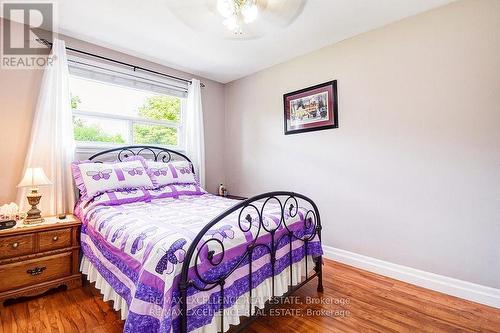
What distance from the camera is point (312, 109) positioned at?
2.96m

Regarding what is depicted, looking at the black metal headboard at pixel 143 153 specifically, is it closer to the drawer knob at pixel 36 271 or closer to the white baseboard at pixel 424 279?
the drawer knob at pixel 36 271

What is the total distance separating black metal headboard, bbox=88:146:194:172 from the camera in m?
2.87

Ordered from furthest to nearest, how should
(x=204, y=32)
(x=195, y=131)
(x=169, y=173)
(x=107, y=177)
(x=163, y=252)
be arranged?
(x=195, y=131) → (x=169, y=173) → (x=204, y=32) → (x=107, y=177) → (x=163, y=252)

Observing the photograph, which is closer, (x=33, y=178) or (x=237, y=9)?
(x=237, y=9)

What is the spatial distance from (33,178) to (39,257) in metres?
0.66

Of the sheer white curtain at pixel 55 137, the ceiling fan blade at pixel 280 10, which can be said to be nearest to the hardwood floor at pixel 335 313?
the sheer white curtain at pixel 55 137

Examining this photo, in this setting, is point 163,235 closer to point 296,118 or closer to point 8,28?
point 296,118

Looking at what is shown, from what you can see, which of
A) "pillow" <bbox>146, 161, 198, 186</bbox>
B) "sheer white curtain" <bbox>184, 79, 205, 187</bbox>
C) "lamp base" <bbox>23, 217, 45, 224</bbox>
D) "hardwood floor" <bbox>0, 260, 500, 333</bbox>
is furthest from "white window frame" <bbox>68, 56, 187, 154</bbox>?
"hardwood floor" <bbox>0, 260, 500, 333</bbox>

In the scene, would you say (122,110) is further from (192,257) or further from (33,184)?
(192,257)

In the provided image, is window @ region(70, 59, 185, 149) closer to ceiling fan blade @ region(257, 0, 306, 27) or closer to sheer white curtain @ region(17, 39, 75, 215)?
sheer white curtain @ region(17, 39, 75, 215)

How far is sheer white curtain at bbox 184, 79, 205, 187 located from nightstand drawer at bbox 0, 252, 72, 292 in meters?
1.77

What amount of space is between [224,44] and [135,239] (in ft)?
7.52

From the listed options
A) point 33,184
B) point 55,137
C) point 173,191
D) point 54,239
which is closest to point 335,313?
point 173,191

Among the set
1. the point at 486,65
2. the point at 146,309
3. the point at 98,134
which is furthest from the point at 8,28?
the point at 486,65
